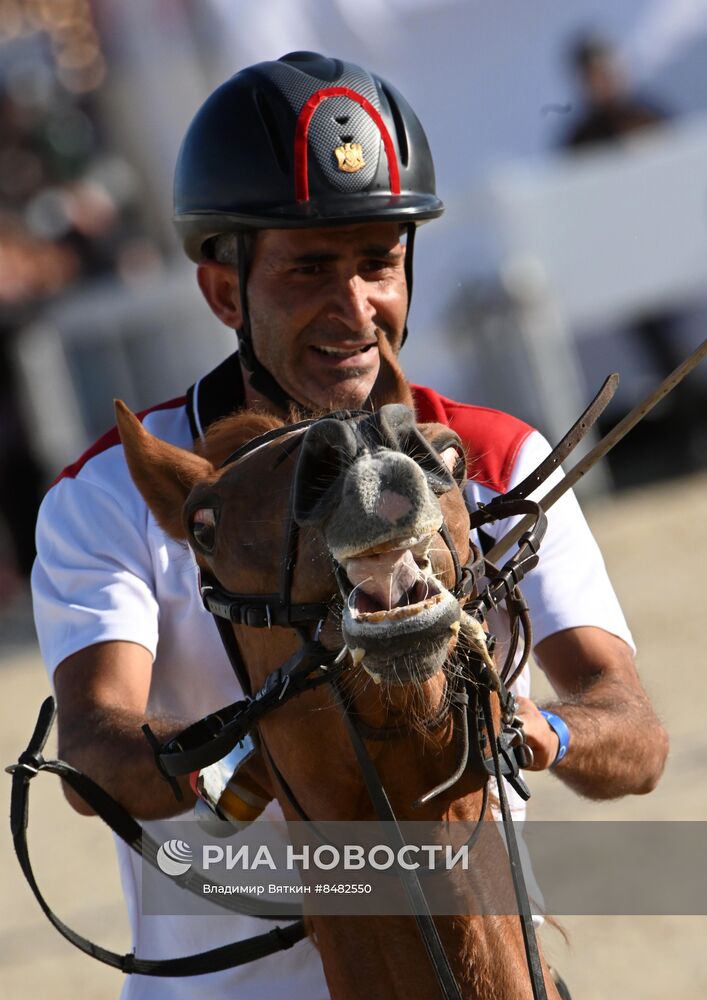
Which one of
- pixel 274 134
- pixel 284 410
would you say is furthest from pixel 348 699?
pixel 274 134

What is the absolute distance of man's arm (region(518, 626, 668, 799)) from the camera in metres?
2.47

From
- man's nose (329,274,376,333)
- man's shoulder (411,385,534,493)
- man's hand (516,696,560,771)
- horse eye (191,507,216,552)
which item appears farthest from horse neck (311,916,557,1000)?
man's nose (329,274,376,333)

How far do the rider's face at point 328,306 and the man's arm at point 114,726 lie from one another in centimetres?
62

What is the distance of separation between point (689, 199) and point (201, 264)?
984 centimetres

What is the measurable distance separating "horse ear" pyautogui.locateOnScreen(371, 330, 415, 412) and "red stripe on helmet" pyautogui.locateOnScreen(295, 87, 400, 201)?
2.39 ft

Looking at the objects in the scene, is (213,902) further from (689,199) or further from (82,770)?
(689,199)

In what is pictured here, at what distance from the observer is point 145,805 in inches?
96.3

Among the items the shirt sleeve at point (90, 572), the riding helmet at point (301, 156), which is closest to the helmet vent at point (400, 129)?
the riding helmet at point (301, 156)

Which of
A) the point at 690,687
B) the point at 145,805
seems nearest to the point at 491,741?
the point at 145,805

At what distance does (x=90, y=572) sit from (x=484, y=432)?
2.62ft

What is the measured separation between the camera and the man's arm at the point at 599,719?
→ 97.3 inches

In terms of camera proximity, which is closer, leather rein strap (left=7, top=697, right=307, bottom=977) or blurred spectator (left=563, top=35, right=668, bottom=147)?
leather rein strap (left=7, top=697, right=307, bottom=977)

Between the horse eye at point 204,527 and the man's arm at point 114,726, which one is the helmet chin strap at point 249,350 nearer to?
the man's arm at point 114,726

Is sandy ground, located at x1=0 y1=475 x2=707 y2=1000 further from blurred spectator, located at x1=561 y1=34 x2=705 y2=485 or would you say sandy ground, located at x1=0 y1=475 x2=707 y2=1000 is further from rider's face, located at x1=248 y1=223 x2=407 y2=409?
blurred spectator, located at x1=561 y1=34 x2=705 y2=485
